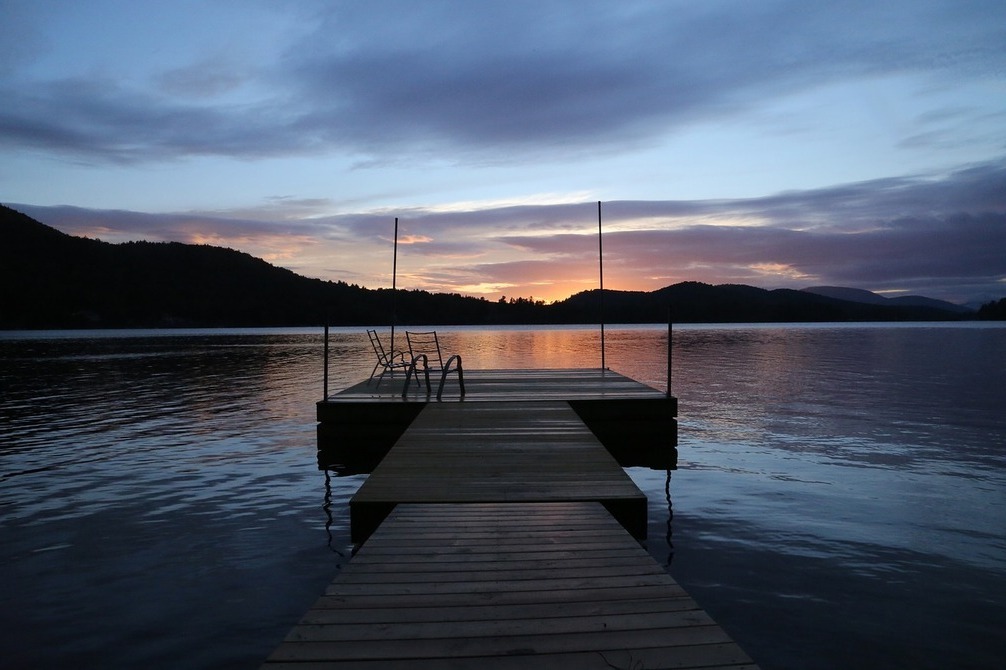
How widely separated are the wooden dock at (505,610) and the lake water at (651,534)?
1566 mm

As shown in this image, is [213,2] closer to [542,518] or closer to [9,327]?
[542,518]

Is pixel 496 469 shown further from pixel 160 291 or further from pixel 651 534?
pixel 160 291

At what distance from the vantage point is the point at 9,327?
325 ft

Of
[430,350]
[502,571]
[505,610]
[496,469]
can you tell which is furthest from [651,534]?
[430,350]

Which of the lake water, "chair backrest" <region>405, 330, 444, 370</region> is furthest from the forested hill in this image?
the lake water

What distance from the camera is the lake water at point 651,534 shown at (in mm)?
4961

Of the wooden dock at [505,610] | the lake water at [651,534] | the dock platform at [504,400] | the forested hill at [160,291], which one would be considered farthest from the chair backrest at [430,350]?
the forested hill at [160,291]

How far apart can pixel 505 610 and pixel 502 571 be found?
22.4 inches

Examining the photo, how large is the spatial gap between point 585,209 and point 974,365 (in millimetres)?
66423

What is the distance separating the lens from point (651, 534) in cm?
745

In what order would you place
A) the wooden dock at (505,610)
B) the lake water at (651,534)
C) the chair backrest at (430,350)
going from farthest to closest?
the chair backrest at (430,350) → the lake water at (651,534) → the wooden dock at (505,610)

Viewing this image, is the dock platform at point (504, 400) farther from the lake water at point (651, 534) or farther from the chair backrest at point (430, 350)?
the chair backrest at point (430, 350)

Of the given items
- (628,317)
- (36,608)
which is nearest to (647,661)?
(36,608)

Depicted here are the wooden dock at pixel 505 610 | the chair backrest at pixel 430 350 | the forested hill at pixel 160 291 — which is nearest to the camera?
the wooden dock at pixel 505 610
